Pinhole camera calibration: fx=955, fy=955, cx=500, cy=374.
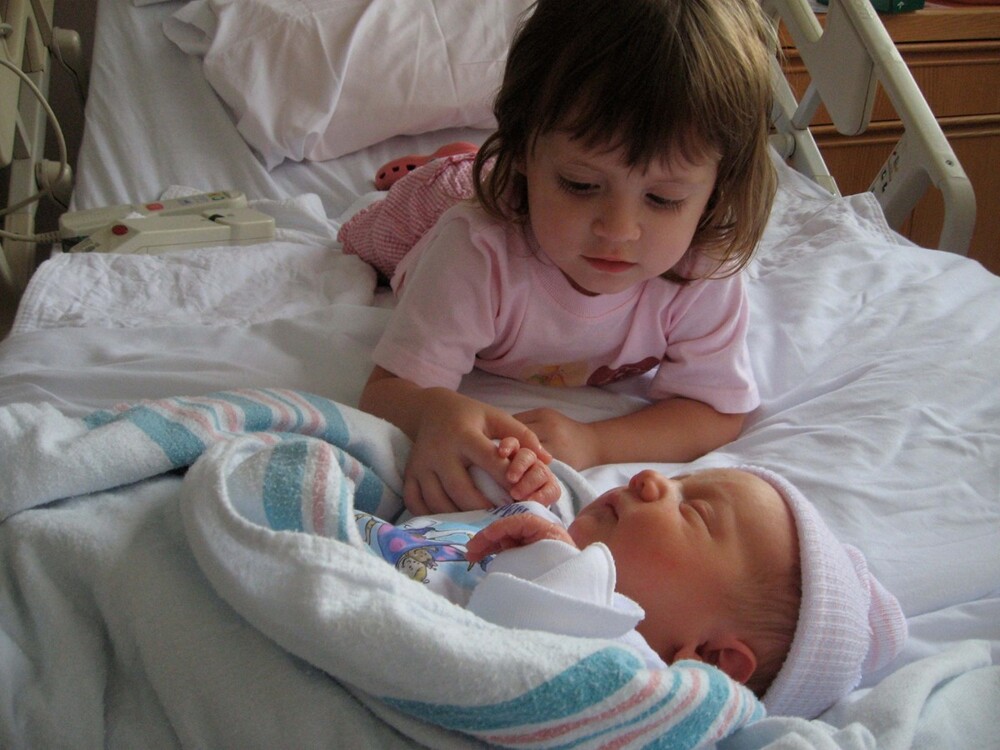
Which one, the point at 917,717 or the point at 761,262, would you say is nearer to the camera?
the point at 917,717

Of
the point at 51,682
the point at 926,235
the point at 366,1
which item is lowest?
the point at 926,235

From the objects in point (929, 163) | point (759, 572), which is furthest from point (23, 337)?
point (929, 163)

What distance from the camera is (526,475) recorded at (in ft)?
2.82

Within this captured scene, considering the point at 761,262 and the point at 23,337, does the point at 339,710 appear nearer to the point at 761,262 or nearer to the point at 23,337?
the point at 23,337

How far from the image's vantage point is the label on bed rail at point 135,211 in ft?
4.53

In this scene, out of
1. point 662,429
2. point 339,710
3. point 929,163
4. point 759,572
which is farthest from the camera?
point 929,163

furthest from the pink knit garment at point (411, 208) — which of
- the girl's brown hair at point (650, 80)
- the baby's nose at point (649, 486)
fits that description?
the baby's nose at point (649, 486)

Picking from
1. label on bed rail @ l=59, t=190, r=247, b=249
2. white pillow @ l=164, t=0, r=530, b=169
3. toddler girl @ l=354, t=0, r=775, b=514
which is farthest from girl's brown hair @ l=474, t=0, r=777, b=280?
white pillow @ l=164, t=0, r=530, b=169

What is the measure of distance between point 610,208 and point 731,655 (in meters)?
0.41

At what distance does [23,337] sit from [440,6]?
42.6 inches

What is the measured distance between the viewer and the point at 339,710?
571mm

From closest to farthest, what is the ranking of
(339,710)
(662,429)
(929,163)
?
(339,710), (662,429), (929,163)

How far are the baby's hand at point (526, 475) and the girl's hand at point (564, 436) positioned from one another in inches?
4.8

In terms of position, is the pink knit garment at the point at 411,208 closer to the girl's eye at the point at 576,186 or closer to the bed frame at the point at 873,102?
the girl's eye at the point at 576,186
